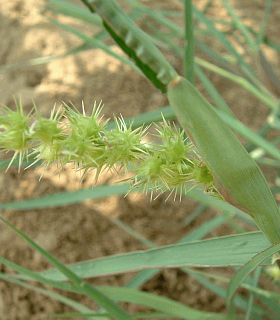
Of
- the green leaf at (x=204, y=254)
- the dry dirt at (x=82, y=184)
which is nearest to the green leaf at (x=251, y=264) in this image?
the green leaf at (x=204, y=254)

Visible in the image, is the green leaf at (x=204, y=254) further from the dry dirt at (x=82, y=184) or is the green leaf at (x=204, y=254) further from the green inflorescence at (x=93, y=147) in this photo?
the dry dirt at (x=82, y=184)

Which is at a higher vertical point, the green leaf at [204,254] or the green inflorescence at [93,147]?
the green inflorescence at [93,147]

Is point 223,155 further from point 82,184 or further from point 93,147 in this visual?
point 82,184

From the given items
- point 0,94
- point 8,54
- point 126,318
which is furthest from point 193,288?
point 8,54

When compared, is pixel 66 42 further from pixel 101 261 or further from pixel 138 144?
pixel 138 144

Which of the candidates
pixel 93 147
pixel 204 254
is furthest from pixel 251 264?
pixel 93 147

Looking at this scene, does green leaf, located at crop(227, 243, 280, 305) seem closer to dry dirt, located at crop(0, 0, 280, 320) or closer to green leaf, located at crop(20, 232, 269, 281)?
green leaf, located at crop(20, 232, 269, 281)
